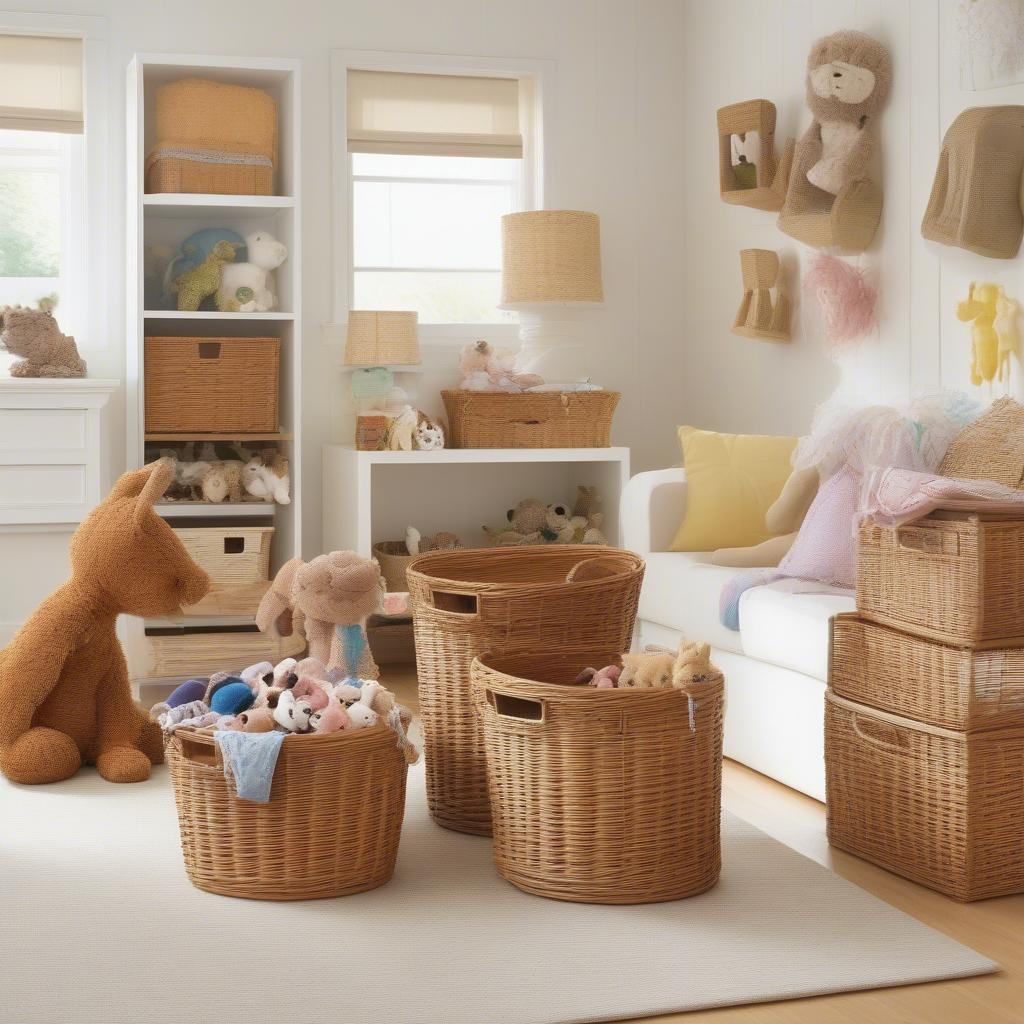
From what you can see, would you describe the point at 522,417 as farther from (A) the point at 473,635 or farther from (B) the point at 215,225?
(A) the point at 473,635

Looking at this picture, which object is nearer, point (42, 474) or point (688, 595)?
point (688, 595)

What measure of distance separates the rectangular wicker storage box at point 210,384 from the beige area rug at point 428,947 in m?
1.91

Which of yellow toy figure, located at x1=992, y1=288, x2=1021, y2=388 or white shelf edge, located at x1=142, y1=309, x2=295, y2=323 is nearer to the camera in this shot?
yellow toy figure, located at x1=992, y1=288, x2=1021, y2=388

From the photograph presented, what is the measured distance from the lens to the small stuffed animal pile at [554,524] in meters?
4.32

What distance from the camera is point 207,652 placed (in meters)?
3.93

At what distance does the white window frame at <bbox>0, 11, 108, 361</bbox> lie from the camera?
428cm

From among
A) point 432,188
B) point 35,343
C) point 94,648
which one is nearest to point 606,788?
point 94,648

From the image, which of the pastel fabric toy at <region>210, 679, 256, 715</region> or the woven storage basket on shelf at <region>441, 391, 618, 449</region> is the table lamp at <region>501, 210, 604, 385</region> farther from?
the pastel fabric toy at <region>210, 679, 256, 715</region>

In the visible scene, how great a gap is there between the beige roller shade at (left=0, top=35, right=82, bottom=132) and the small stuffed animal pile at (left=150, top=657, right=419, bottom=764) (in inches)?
97.1

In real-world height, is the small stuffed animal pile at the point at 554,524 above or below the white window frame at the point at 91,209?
below

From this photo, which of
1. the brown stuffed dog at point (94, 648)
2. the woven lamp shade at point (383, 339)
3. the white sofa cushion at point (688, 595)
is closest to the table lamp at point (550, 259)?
the woven lamp shade at point (383, 339)

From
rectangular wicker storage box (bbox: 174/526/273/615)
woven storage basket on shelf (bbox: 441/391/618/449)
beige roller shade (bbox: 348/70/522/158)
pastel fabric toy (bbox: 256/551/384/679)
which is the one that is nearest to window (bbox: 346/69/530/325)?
beige roller shade (bbox: 348/70/522/158)

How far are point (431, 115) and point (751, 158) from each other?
1.17 meters

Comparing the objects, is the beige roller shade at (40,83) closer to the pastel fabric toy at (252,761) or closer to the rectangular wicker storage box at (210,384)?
the rectangular wicker storage box at (210,384)
